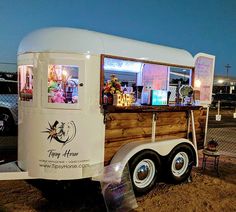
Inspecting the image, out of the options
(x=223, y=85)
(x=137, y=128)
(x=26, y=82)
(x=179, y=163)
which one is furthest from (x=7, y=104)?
(x=223, y=85)

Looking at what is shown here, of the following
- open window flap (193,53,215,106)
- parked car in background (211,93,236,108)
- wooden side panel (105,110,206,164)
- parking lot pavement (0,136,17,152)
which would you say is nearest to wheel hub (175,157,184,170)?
wooden side panel (105,110,206,164)

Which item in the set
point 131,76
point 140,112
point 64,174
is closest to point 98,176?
point 64,174

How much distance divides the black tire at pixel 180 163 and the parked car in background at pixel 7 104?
5995mm

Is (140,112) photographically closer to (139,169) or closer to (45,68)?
(139,169)

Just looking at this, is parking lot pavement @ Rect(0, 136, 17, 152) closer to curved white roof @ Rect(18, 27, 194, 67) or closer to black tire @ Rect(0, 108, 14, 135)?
black tire @ Rect(0, 108, 14, 135)

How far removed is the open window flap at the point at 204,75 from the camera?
612 cm

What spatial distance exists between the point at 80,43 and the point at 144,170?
251 centimetres

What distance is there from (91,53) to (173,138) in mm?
2518

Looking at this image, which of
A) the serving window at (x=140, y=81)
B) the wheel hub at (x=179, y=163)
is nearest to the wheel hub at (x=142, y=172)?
the wheel hub at (x=179, y=163)

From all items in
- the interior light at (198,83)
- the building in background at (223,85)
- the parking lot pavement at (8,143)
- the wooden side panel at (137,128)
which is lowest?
the parking lot pavement at (8,143)

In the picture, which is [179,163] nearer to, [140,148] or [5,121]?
[140,148]

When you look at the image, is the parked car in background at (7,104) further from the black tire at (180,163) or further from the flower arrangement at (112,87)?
the black tire at (180,163)

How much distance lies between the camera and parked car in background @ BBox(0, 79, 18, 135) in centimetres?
919

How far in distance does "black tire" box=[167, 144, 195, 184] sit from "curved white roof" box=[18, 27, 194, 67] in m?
1.95
